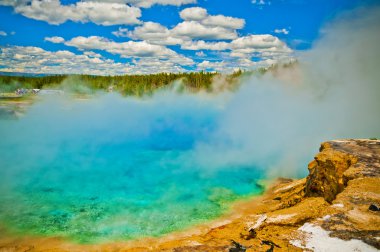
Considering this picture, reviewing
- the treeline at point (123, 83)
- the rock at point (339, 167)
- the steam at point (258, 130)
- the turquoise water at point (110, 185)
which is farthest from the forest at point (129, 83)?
the rock at point (339, 167)

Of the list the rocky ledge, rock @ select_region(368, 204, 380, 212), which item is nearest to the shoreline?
the rocky ledge

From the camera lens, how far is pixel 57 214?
9852 mm

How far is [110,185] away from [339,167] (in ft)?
31.9

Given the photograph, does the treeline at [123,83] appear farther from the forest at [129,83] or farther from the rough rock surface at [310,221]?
the rough rock surface at [310,221]

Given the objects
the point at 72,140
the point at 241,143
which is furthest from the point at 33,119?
the point at 241,143

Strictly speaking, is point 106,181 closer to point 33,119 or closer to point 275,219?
point 275,219

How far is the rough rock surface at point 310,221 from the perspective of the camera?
4.82 m

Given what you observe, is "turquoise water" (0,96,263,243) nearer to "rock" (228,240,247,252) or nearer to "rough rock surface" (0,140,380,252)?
"rough rock surface" (0,140,380,252)

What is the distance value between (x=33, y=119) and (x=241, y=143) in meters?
25.0

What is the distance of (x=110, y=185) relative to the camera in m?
13.1

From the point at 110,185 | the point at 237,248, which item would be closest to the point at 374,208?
the point at 237,248

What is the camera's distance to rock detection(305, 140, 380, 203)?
7.13m

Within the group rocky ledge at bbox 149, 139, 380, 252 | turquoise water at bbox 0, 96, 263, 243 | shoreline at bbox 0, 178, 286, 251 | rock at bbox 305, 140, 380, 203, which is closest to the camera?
rocky ledge at bbox 149, 139, 380, 252

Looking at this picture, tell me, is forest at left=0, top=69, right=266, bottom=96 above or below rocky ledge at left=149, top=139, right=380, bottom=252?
above
